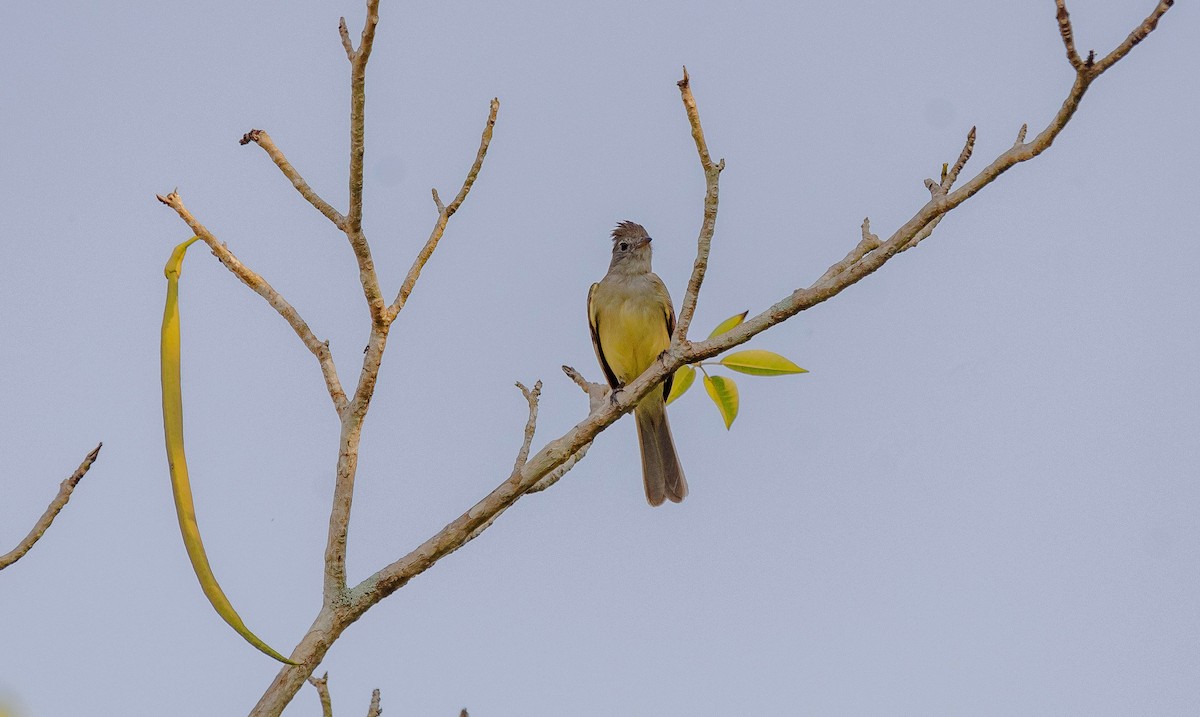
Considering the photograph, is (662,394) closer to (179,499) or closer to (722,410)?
(722,410)

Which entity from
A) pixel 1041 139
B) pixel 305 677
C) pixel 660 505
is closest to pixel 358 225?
pixel 305 677

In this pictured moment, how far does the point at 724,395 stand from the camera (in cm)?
494

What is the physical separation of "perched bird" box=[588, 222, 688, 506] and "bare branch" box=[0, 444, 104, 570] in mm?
5967

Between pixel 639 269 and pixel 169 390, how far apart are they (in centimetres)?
711

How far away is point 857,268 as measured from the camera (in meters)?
4.06

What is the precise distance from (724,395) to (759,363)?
1.54ft

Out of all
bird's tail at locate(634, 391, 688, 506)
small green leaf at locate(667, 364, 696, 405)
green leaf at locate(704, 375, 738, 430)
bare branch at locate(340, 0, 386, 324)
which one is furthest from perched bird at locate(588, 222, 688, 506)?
bare branch at locate(340, 0, 386, 324)

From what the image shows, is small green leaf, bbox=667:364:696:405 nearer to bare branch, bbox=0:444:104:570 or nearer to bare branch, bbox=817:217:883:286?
bare branch, bbox=817:217:883:286

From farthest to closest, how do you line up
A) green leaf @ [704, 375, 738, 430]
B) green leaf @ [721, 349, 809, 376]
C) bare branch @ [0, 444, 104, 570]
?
1. green leaf @ [704, 375, 738, 430]
2. green leaf @ [721, 349, 809, 376]
3. bare branch @ [0, 444, 104, 570]

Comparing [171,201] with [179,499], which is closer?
[179,499]

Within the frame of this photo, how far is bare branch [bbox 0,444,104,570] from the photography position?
337 cm

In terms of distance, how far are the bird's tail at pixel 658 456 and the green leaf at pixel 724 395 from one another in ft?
14.8

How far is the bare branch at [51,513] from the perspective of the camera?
3.37 m

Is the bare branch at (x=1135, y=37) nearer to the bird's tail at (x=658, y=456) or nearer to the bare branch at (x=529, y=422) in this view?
the bare branch at (x=529, y=422)
